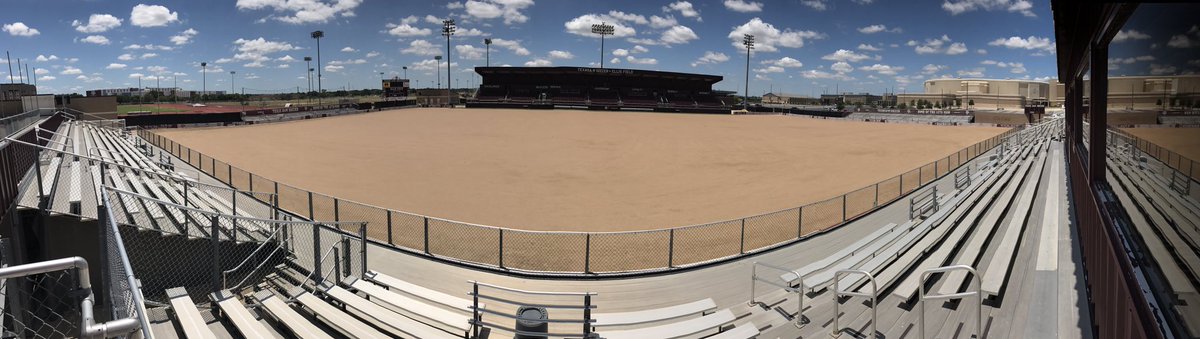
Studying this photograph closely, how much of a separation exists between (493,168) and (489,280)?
21.6 metres

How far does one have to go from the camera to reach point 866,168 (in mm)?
33781

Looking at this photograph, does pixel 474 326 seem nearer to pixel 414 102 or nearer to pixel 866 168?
pixel 866 168

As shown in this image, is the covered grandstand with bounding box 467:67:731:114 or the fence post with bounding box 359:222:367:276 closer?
the fence post with bounding box 359:222:367:276

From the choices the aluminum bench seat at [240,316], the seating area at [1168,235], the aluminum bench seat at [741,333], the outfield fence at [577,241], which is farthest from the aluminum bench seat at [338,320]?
the seating area at [1168,235]

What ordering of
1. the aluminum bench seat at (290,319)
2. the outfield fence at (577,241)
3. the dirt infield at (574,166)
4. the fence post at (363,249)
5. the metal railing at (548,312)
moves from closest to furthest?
1. the metal railing at (548,312)
2. the aluminum bench seat at (290,319)
3. the fence post at (363,249)
4. the outfield fence at (577,241)
5. the dirt infield at (574,166)

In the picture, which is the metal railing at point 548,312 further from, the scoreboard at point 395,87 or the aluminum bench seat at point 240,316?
the scoreboard at point 395,87

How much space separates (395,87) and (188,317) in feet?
361

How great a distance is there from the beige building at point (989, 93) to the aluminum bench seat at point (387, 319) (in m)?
163

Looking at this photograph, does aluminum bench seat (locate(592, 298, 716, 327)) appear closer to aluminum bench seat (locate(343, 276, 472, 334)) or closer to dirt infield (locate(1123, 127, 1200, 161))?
aluminum bench seat (locate(343, 276, 472, 334))

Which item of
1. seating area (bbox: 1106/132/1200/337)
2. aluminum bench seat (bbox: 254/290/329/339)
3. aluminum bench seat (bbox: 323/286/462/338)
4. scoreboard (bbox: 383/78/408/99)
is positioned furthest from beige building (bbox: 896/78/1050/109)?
aluminum bench seat (bbox: 254/290/329/339)

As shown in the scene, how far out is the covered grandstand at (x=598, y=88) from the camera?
356ft

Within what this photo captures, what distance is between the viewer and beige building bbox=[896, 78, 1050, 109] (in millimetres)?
145875

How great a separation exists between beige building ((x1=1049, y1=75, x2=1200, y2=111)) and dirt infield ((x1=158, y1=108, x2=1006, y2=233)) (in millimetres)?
13868

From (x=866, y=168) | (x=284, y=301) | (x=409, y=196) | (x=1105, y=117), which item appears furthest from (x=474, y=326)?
(x=866, y=168)
